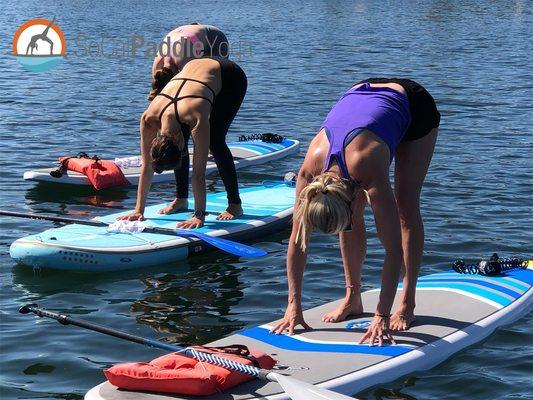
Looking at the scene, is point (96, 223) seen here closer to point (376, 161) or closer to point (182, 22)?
point (376, 161)

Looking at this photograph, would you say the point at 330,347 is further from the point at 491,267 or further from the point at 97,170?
the point at 97,170

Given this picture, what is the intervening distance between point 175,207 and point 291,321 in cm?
398

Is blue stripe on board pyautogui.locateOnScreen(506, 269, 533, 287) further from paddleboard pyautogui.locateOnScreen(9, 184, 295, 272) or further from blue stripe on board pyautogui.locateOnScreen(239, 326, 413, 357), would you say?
paddleboard pyautogui.locateOnScreen(9, 184, 295, 272)

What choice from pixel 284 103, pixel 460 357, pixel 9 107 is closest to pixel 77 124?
pixel 9 107

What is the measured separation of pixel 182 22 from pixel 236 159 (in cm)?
2838

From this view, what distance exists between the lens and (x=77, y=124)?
19000mm

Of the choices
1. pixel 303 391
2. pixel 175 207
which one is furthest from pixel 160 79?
pixel 303 391

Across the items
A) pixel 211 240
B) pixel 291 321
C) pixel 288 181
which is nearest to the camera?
pixel 291 321

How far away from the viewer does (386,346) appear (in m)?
7.15

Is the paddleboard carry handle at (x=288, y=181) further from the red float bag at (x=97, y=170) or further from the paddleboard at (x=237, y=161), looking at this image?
the red float bag at (x=97, y=170)

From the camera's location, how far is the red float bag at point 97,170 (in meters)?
13.0

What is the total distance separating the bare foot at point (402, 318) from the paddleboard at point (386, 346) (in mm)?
56

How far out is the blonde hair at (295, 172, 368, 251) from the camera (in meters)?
6.35

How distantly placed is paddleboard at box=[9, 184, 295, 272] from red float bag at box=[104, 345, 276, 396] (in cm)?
337
